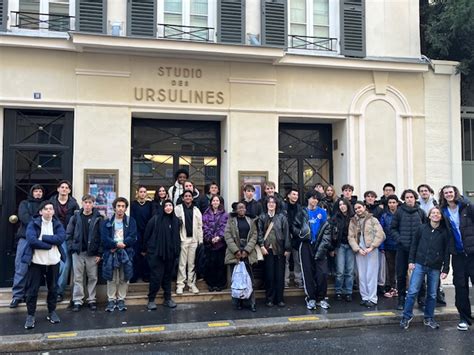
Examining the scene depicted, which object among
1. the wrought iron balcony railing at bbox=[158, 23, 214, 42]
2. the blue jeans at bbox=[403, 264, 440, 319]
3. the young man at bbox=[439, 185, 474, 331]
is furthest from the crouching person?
the wrought iron balcony railing at bbox=[158, 23, 214, 42]

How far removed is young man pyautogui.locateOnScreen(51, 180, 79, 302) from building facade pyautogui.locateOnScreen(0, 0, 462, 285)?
2.66ft

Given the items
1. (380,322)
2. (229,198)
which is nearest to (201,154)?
(229,198)

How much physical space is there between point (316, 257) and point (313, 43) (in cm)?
482

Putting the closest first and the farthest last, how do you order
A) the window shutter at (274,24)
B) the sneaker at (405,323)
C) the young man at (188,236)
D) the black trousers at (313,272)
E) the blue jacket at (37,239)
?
the blue jacket at (37,239)
the sneaker at (405,323)
the black trousers at (313,272)
the young man at (188,236)
the window shutter at (274,24)

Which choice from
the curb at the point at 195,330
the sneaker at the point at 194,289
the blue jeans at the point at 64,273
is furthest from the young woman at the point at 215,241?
the blue jeans at the point at 64,273

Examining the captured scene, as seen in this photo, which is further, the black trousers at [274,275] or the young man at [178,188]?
the young man at [178,188]

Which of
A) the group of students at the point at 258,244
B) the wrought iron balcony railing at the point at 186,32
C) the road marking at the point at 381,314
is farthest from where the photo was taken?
the wrought iron balcony railing at the point at 186,32

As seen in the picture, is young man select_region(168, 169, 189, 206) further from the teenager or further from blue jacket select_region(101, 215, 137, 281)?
blue jacket select_region(101, 215, 137, 281)

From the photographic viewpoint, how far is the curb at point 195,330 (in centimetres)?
586

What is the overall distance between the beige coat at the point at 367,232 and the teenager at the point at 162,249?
2964 mm

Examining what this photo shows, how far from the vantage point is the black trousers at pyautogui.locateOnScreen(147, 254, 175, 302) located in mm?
7379

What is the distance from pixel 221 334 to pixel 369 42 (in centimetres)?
705

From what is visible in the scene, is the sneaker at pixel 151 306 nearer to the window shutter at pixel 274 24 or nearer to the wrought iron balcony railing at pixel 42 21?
the wrought iron balcony railing at pixel 42 21

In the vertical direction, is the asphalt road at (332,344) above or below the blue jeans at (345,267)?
below
